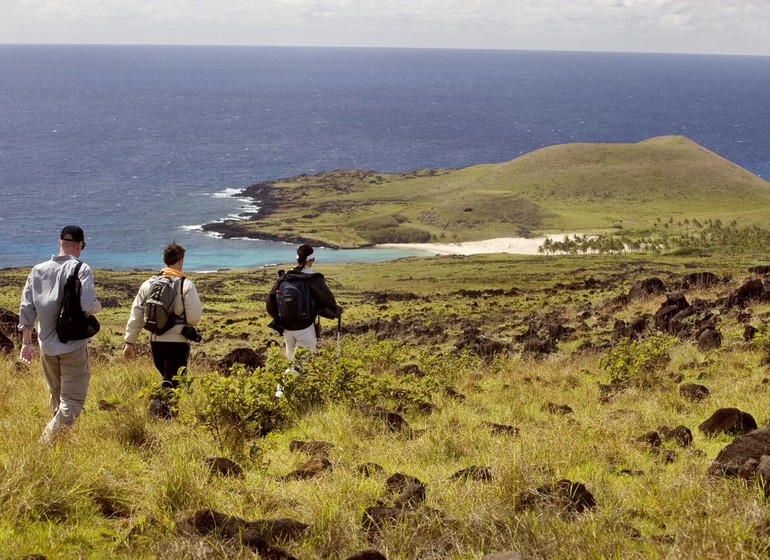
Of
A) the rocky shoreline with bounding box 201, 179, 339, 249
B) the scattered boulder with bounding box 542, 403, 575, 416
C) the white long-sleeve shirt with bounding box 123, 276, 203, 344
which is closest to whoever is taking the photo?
the white long-sleeve shirt with bounding box 123, 276, 203, 344

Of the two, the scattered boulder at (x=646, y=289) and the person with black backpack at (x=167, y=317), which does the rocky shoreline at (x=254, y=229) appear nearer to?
the scattered boulder at (x=646, y=289)

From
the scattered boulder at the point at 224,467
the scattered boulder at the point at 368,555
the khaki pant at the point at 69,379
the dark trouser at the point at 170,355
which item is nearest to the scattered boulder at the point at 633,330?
the dark trouser at the point at 170,355

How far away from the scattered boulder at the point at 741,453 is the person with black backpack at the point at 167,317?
568 cm

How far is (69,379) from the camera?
8.65 meters

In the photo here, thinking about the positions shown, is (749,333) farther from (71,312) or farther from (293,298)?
(71,312)

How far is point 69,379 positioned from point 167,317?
1.31 meters

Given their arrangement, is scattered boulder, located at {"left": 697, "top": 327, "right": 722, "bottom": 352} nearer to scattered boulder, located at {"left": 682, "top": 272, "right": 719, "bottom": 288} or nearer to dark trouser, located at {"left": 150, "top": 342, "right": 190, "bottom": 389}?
dark trouser, located at {"left": 150, "top": 342, "right": 190, "bottom": 389}

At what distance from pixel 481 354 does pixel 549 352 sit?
5.51 feet

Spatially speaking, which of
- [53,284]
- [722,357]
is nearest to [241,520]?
[53,284]

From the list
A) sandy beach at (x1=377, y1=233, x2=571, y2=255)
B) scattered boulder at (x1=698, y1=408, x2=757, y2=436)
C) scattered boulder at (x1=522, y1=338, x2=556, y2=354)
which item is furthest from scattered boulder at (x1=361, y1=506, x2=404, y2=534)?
sandy beach at (x1=377, y1=233, x2=571, y2=255)

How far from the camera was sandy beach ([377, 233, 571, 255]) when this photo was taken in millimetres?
89188

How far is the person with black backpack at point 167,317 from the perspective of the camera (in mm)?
9414

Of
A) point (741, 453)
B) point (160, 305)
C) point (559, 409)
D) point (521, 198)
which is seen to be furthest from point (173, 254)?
point (521, 198)

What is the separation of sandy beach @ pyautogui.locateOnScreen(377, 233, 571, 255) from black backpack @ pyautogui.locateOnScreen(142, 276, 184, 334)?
79.1 metres
